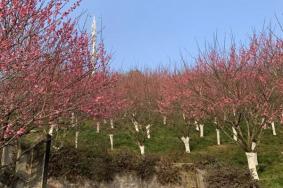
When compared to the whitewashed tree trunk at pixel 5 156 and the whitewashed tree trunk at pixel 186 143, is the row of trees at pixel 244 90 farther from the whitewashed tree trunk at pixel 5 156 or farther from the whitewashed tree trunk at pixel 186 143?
the whitewashed tree trunk at pixel 5 156

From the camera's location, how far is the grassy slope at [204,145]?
21125 millimetres

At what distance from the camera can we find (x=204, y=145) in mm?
26969

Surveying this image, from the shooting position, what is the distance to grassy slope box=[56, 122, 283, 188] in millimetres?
21125

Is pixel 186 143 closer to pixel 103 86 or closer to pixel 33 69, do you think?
pixel 103 86

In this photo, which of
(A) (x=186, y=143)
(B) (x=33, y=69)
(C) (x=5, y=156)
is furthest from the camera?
(A) (x=186, y=143)

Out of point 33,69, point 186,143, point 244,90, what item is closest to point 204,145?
point 186,143

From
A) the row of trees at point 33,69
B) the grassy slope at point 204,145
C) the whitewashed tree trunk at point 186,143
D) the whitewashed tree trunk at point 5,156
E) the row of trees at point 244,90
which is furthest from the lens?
the whitewashed tree trunk at point 186,143

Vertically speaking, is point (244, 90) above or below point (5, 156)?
above

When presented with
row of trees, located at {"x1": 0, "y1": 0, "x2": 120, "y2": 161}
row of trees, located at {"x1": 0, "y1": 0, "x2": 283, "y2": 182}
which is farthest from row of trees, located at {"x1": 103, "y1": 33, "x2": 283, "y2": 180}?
row of trees, located at {"x1": 0, "y1": 0, "x2": 120, "y2": 161}

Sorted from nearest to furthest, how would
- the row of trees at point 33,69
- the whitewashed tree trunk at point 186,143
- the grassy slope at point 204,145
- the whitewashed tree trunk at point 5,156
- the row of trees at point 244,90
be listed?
the row of trees at point 33,69 → the whitewashed tree trunk at point 5,156 → the row of trees at point 244,90 → the grassy slope at point 204,145 → the whitewashed tree trunk at point 186,143

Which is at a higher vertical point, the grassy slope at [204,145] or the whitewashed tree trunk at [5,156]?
the grassy slope at [204,145]

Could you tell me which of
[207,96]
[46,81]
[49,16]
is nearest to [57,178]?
[46,81]

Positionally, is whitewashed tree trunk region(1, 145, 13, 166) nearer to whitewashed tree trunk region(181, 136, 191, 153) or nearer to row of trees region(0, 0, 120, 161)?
row of trees region(0, 0, 120, 161)

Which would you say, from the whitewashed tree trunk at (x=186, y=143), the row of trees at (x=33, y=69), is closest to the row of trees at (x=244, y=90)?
the whitewashed tree trunk at (x=186, y=143)
